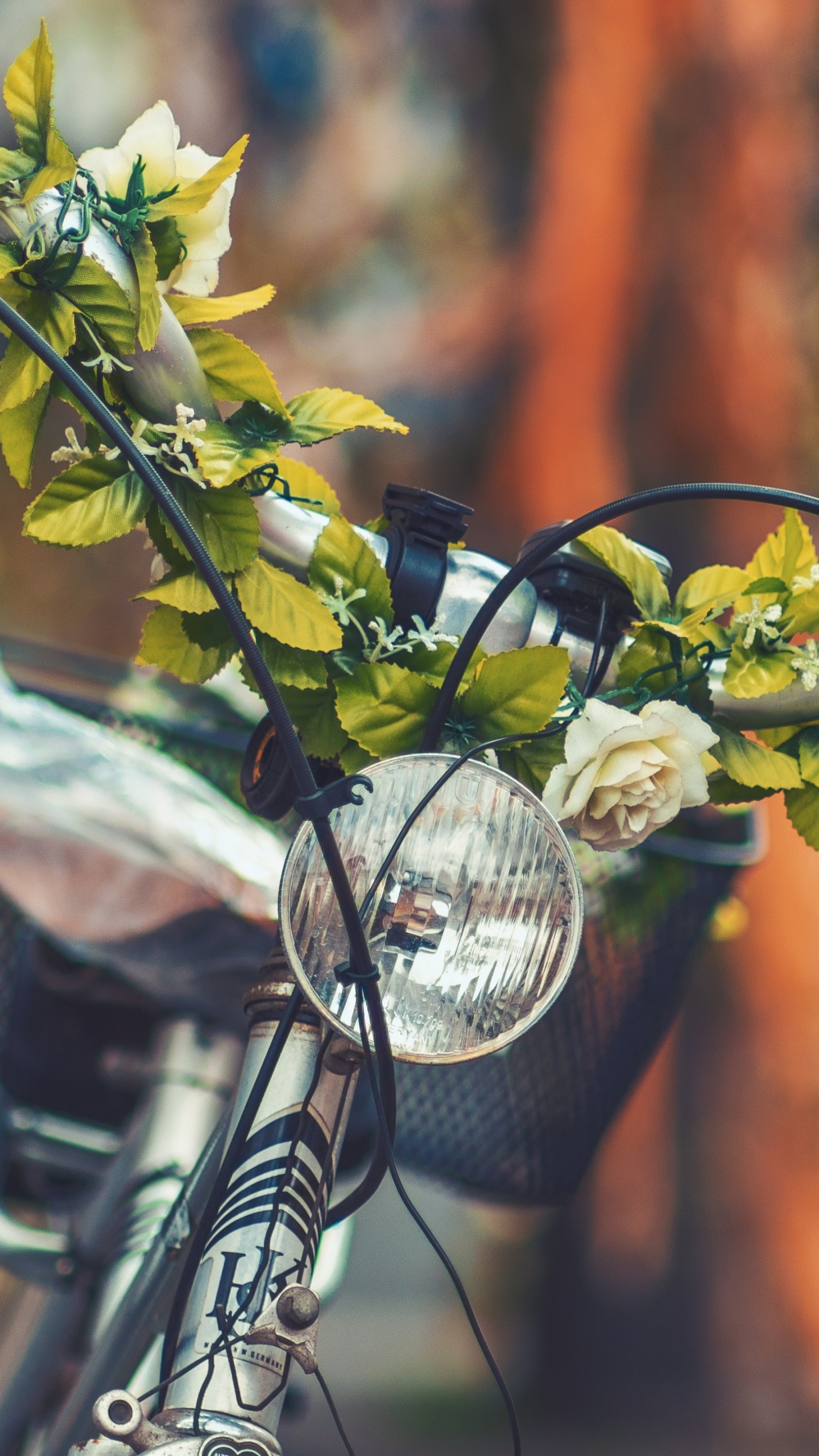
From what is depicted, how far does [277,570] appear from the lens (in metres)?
0.37

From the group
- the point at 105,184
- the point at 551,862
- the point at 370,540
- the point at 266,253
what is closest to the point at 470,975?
the point at 551,862

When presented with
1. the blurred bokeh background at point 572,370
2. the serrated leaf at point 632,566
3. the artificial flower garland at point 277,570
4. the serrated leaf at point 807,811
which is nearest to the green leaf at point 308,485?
the artificial flower garland at point 277,570

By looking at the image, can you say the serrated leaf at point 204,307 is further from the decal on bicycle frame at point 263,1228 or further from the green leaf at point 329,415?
the decal on bicycle frame at point 263,1228

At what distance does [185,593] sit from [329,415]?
86 millimetres

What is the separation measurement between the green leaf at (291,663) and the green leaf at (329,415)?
7cm

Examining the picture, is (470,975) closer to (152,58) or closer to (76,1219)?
(76,1219)

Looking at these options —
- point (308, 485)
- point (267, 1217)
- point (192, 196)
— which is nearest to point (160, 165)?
point (192, 196)

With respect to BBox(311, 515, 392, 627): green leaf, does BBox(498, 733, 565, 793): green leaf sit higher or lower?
lower

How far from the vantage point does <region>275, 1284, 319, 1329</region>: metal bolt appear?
1.00 feet

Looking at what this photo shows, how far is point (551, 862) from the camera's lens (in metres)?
0.34

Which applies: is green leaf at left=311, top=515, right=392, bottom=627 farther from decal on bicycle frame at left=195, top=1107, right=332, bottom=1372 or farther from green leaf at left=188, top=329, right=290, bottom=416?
decal on bicycle frame at left=195, top=1107, right=332, bottom=1372

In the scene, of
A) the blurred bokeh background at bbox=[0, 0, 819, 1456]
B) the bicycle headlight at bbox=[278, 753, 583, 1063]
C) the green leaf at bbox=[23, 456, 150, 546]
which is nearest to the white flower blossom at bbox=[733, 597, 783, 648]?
the bicycle headlight at bbox=[278, 753, 583, 1063]

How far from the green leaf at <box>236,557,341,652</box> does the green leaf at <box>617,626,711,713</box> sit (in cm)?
12

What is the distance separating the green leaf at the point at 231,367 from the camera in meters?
0.36
